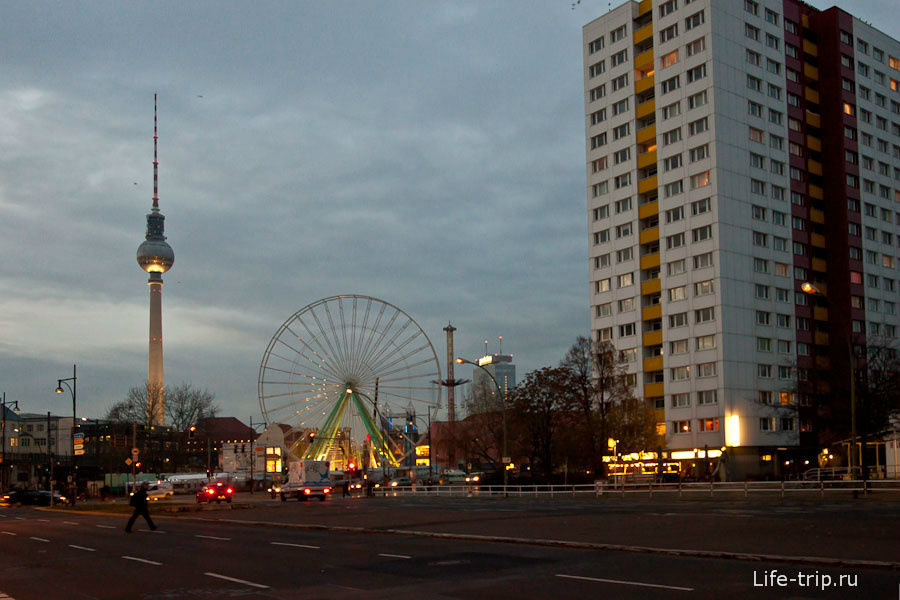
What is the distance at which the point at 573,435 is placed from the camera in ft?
250

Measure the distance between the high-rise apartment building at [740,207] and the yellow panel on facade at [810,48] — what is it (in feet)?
1.06

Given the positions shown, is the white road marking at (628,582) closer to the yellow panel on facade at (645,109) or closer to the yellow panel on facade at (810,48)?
the yellow panel on facade at (645,109)

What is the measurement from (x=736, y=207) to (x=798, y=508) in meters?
66.5

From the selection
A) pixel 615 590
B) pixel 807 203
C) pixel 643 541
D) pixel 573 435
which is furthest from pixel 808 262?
pixel 615 590

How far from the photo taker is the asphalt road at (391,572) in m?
15.1

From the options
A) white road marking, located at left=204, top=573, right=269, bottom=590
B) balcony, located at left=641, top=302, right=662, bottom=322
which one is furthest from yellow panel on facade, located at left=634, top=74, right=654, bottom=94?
white road marking, located at left=204, top=573, right=269, bottom=590

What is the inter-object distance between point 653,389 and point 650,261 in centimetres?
1429

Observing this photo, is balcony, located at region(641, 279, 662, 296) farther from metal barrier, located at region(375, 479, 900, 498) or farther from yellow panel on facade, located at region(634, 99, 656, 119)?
metal barrier, located at region(375, 479, 900, 498)

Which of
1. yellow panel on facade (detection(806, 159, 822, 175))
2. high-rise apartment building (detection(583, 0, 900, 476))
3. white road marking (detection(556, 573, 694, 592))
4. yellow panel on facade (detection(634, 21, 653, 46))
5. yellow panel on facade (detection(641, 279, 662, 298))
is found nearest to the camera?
white road marking (detection(556, 573, 694, 592))

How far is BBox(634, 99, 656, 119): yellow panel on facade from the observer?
10450 centimetres

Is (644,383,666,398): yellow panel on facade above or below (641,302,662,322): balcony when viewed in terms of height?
below

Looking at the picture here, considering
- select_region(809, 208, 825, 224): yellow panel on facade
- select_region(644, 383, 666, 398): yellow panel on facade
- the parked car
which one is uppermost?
select_region(809, 208, 825, 224): yellow panel on facade

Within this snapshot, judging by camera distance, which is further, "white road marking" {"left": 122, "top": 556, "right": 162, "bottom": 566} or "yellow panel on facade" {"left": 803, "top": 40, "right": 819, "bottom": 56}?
"yellow panel on facade" {"left": 803, "top": 40, "right": 819, "bottom": 56}

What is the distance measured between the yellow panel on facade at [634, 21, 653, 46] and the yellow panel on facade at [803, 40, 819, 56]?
1892 cm
